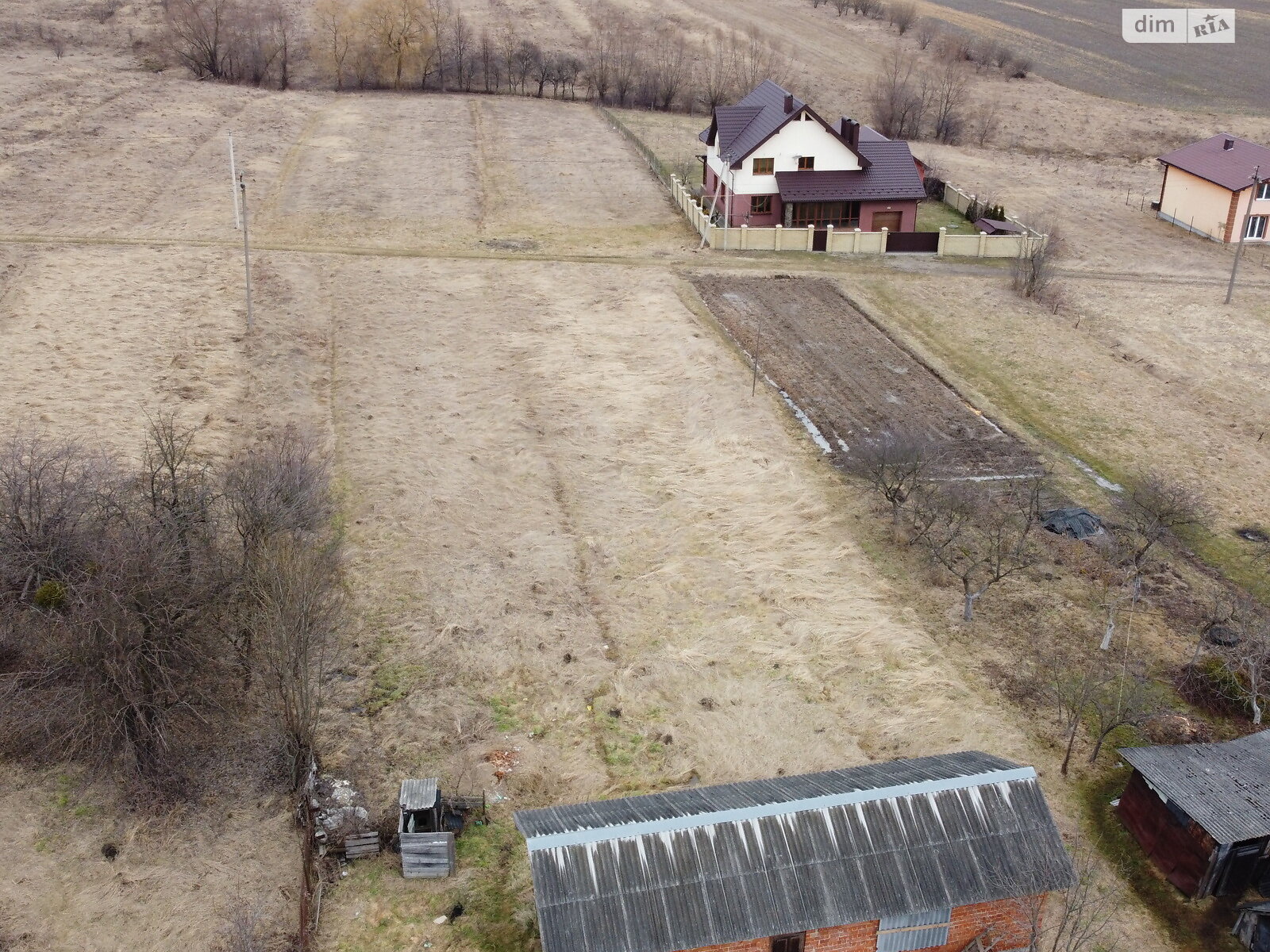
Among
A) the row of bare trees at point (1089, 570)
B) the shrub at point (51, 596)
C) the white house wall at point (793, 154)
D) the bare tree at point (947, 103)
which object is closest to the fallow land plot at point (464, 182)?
the white house wall at point (793, 154)

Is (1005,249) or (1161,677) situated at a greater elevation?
(1005,249)

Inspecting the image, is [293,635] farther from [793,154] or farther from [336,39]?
[336,39]

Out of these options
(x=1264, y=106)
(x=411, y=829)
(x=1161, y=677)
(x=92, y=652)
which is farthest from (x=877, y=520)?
(x=1264, y=106)

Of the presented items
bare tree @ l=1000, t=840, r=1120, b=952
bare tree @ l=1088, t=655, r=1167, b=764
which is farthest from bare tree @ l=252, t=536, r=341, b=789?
bare tree @ l=1088, t=655, r=1167, b=764

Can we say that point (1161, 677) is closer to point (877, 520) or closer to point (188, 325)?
point (877, 520)

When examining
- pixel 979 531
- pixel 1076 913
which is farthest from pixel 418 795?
pixel 979 531

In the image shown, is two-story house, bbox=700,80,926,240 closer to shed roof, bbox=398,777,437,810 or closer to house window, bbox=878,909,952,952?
shed roof, bbox=398,777,437,810
